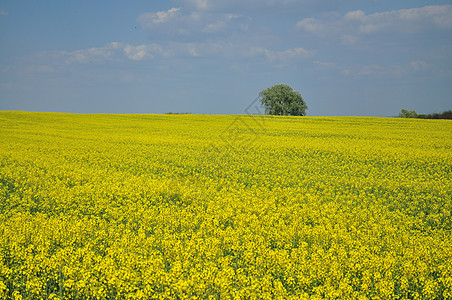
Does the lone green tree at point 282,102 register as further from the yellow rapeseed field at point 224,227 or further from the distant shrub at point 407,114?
the yellow rapeseed field at point 224,227

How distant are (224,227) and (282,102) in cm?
6657

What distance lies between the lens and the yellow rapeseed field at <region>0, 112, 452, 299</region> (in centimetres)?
591

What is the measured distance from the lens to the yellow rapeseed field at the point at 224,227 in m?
5.91

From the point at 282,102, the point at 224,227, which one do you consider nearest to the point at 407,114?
the point at 282,102

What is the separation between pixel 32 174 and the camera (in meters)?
14.7

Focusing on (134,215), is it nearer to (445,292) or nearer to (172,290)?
(172,290)

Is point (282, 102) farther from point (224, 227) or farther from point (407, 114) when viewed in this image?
point (224, 227)

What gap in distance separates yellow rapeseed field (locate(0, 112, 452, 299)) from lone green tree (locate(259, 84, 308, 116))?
5251 centimetres

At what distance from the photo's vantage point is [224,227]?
9430 mm

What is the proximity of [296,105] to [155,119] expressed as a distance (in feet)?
112

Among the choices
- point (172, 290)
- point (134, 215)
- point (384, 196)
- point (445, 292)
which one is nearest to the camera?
point (172, 290)

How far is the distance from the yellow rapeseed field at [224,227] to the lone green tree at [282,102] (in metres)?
52.5

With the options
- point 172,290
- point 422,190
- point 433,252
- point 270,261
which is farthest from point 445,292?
point 422,190

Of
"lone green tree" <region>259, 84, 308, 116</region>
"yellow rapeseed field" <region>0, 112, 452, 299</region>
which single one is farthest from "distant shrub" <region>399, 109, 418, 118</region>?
"yellow rapeseed field" <region>0, 112, 452, 299</region>
